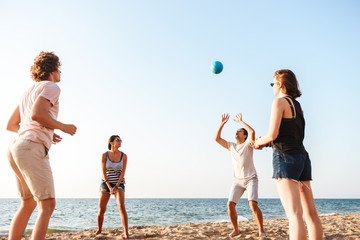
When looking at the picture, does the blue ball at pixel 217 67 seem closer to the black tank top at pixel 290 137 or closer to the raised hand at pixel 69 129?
the black tank top at pixel 290 137

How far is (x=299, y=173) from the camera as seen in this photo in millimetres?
2947

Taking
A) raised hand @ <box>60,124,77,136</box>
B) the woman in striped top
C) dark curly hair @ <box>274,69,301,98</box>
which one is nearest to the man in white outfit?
the woman in striped top

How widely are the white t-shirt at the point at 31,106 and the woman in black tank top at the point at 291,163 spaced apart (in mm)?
2164

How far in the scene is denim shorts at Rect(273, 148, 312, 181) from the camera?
292 cm

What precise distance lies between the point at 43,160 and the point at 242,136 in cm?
442

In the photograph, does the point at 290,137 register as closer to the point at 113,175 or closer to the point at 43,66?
the point at 43,66

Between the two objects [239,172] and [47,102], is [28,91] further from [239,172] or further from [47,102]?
[239,172]

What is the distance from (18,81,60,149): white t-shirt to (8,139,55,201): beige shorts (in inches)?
2.9

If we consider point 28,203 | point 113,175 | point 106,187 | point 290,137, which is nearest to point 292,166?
point 290,137

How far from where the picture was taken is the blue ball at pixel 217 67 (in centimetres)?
796

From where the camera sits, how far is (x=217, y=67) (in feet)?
26.2

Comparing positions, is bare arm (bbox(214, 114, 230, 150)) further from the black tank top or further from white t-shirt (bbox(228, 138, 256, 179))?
the black tank top

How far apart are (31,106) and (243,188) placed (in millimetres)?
4465

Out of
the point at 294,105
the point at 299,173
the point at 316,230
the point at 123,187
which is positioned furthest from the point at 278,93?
the point at 123,187
